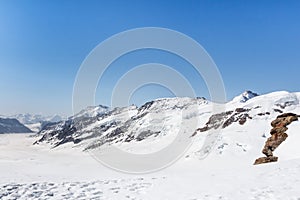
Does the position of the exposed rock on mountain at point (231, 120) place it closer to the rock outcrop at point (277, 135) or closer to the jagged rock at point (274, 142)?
the rock outcrop at point (277, 135)

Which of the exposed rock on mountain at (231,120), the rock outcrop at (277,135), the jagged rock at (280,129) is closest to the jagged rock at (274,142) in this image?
the rock outcrop at (277,135)

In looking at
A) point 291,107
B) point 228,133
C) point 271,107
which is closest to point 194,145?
point 228,133

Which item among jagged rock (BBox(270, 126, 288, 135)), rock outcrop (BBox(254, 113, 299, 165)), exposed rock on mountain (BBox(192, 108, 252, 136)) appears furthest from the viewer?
exposed rock on mountain (BBox(192, 108, 252, 136))

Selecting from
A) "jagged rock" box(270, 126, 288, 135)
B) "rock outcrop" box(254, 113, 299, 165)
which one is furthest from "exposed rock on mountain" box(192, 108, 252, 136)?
"jagged rock" box(270, 126, 288, 135)

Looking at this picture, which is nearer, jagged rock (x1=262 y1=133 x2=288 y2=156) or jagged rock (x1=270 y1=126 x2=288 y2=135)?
jagged rock (x1=262 y1=133 x2=288 y2=156)

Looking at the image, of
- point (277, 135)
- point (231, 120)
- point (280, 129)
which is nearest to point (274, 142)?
point (277, 135)

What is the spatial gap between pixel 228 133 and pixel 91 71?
6005 centimetres

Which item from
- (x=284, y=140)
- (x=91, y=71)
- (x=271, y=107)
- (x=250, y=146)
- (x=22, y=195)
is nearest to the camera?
(x=22, y=195)

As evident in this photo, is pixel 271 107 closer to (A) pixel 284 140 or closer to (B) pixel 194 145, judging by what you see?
(B) pixel 194 145

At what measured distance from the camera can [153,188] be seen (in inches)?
585

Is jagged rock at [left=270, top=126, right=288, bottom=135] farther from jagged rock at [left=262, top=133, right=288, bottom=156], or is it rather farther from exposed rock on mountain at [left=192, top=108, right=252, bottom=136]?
exposed rock on mountain at [left=192, top=108, right=252, bottom=136]

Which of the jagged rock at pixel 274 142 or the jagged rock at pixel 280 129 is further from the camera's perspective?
the jagged rock at pixel 280 129

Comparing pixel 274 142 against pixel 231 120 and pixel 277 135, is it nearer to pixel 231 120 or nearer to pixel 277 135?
pixel 277 135

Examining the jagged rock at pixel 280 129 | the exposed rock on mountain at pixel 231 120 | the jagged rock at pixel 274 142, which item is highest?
the exposed rock on mountain at pixel 231 120
